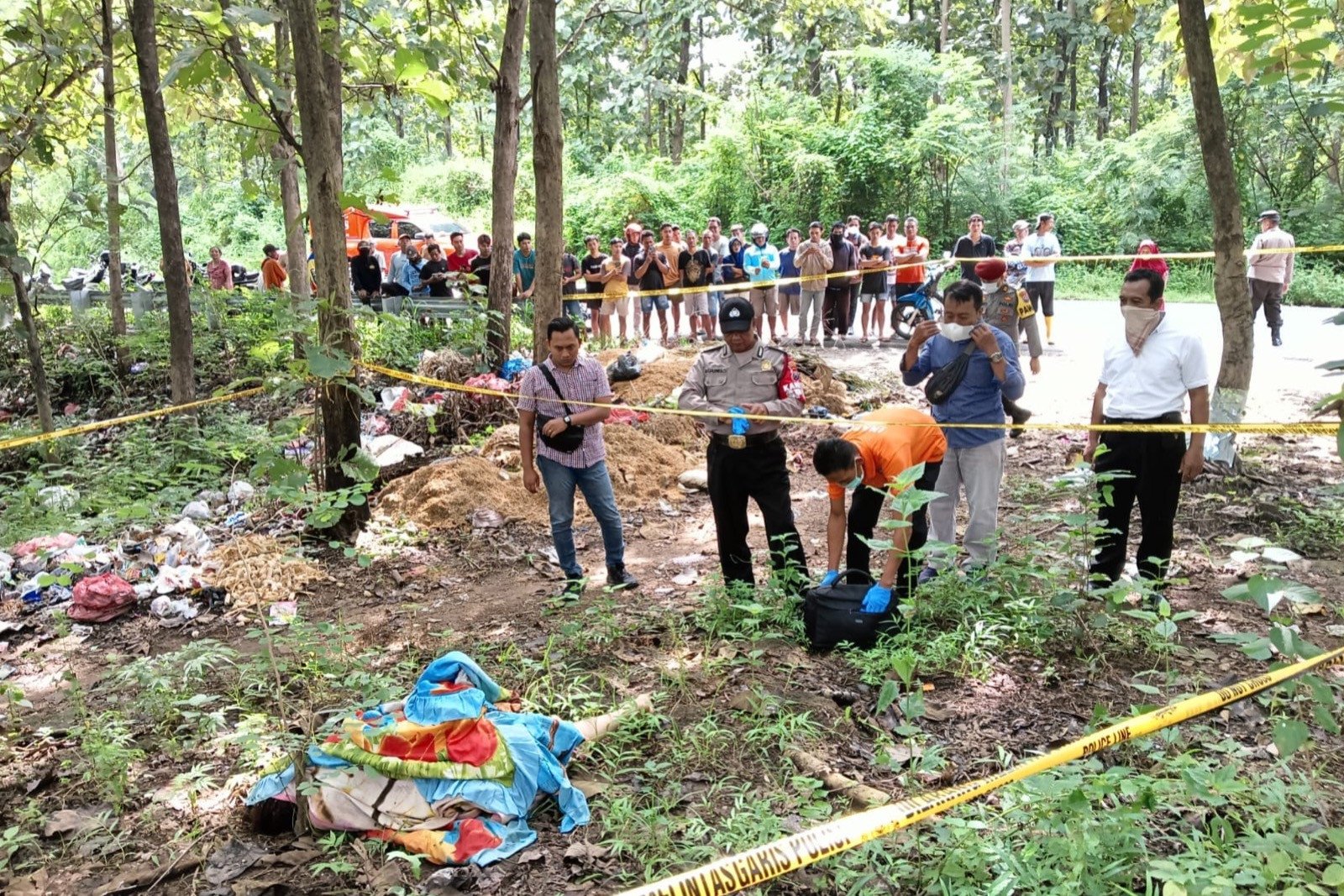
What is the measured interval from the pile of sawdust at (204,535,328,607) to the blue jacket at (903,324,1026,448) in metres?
3.78

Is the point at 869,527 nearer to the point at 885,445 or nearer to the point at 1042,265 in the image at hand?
the point at 885,445

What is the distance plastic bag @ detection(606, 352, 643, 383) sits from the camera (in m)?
8.62

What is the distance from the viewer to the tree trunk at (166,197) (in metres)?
7.41

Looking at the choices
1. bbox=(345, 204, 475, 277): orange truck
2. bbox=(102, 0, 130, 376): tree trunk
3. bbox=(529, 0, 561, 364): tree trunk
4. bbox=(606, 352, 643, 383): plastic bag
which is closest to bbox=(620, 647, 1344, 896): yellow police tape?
bbox=(529, 0, 561, 364): tree trunk

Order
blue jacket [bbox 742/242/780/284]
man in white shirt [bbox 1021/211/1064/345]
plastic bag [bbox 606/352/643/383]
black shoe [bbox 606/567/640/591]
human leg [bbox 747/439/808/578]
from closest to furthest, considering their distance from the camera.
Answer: human leg [bbox 747/439/808/578]
black shoe [bbox 606/567/640/591]
plastic bag [bbox 606/352/643/383]
man in white shirt [bbox 1021/211/1064/345]
blue jacket [bbox 742/242/780/284]

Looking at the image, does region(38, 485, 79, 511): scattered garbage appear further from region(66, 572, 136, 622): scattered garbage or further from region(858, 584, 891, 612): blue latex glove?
region(858, 584, 891, 612): blue latex glove

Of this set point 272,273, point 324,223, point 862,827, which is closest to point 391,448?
point 324,223

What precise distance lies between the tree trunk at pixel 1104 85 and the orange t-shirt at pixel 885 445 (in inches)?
1295

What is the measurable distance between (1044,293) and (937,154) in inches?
358

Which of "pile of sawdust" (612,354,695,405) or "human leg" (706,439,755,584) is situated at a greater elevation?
"pile of sawdust" (612,354,695,405)

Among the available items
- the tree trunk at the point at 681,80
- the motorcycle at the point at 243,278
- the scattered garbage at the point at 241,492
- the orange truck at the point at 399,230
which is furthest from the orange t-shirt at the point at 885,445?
the tree trunk at the point at 681,80

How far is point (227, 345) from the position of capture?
12258 mm

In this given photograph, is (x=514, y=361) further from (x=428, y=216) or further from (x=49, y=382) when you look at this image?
(x=428, y=216)

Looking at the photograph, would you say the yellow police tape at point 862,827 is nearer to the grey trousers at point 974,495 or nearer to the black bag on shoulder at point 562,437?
the grey trousers at point 974,495
